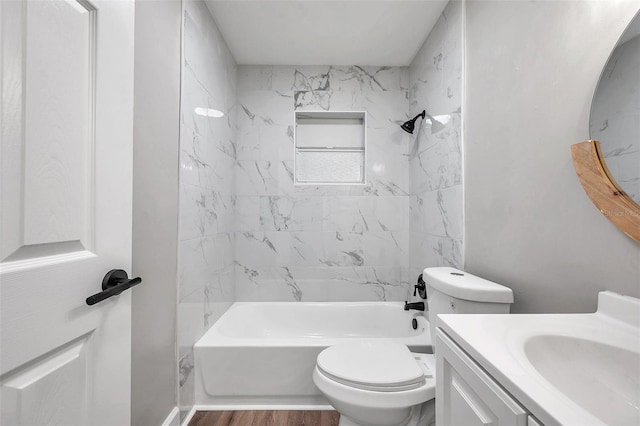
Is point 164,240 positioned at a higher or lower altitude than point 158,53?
lower

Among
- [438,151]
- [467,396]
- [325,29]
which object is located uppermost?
[325,29]

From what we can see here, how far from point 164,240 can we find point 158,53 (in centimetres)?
83

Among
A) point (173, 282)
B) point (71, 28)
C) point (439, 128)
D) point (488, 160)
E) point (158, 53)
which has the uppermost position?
point (158, 53)

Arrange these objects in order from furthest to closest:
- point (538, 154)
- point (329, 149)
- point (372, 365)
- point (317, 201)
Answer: point (329, 149)
point (317, 201)
point (372, 365)
point (538, 154)

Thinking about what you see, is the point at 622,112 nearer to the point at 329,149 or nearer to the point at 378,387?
the point at 378,387

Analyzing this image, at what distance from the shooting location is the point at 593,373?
639 millimetres

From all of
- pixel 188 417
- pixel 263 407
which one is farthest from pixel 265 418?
pixel 188 417

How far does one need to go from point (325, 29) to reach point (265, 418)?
2.48 meters

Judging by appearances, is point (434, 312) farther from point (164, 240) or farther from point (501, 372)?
point (164, 240)

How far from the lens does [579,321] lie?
0.75 meters

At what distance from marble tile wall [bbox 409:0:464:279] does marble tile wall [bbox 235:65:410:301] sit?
6.8 inches

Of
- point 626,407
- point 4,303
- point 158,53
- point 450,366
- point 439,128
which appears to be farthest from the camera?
point 439,128

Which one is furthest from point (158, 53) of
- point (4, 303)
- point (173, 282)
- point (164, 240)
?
point (4, 303)

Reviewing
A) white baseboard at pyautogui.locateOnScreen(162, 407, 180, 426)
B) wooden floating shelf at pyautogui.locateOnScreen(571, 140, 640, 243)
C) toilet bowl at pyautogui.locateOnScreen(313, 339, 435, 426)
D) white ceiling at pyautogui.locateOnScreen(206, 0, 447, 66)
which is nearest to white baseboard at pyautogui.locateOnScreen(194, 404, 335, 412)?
white baseboard at pyautogui.locateOnScreen(162, 407, 180, 426)
